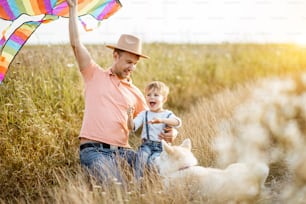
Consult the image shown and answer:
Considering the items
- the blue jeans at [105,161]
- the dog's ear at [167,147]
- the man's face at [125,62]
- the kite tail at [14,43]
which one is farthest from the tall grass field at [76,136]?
the man's face at [125,62]

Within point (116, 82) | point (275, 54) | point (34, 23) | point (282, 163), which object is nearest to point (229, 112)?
point (282, 163)

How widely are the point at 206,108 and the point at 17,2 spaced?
8.15 feet

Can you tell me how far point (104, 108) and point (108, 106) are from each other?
3 centimetres

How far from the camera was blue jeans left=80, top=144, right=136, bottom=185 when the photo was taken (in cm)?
413

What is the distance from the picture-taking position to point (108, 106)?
4.42 meters

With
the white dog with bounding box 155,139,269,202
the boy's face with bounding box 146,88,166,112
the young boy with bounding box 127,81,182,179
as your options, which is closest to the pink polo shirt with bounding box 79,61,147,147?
the young boy with bounding box 127,81,182,179

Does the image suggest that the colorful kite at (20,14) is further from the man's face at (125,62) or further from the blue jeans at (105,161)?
the blue jeans at (105,161)

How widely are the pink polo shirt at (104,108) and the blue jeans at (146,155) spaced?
19 cm

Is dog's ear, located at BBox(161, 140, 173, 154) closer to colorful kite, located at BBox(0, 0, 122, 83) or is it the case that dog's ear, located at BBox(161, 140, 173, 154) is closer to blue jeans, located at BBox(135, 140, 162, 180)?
blue jeans, located at BBox(135, 140, 162, 180)

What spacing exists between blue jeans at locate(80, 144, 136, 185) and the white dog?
357 mm

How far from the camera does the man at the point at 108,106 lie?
435 centimetres

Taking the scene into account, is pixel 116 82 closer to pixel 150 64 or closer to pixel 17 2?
pixel 17 2

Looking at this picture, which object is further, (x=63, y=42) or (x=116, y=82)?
(x=63, y=42)

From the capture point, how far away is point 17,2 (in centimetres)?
457
